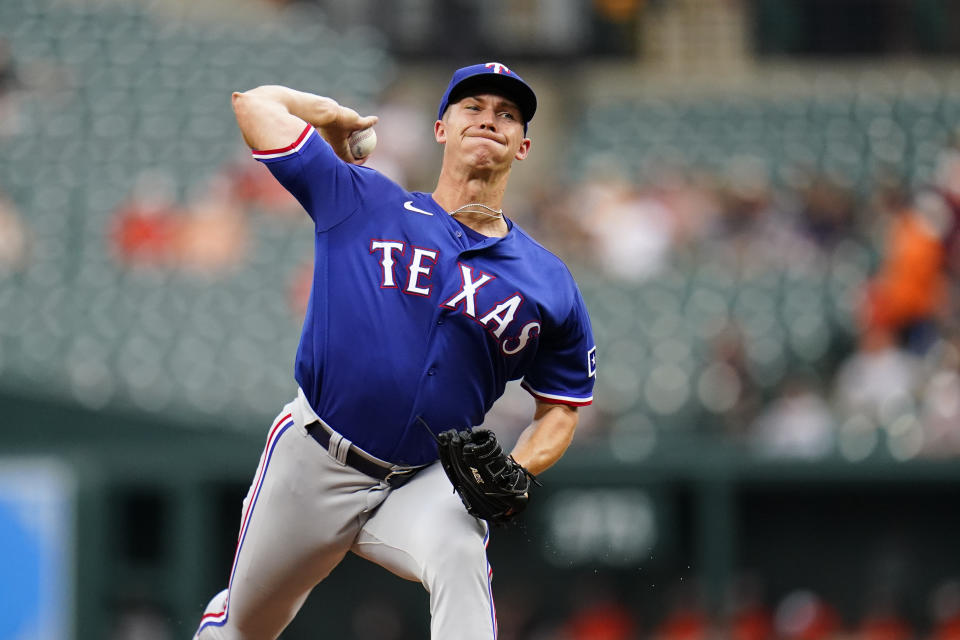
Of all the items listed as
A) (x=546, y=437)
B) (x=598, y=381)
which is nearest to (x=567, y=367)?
(x=546, y=437)

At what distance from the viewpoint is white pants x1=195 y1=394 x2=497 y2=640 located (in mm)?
3414

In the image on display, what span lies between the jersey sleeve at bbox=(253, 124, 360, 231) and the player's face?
29 centimetres

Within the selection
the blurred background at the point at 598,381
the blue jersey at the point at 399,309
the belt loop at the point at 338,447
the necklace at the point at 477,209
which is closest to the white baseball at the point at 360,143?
the blue jersey at the point at 399,309

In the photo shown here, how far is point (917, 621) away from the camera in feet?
27.0

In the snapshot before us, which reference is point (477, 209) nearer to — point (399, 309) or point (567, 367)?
point (399, 309)

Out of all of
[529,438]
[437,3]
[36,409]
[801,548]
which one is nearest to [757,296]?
[801,548]

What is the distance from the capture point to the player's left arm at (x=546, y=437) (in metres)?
3.69

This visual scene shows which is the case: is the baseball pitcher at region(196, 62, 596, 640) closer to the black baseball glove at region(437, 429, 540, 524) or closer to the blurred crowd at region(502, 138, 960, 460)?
the black baseball glove at region(437, 429, 540, 524)

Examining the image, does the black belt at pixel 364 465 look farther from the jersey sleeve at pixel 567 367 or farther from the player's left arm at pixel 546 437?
the jersey sleeve at pixel 567 367

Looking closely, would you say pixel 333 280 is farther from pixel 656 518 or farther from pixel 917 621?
pixel 917 621

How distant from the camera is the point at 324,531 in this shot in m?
3.64

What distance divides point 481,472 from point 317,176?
840 mm

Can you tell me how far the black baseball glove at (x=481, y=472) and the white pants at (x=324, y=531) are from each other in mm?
94

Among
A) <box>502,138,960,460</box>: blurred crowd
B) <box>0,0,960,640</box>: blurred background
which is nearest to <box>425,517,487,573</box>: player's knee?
<box>0,0,960,640</box>: blurred background
